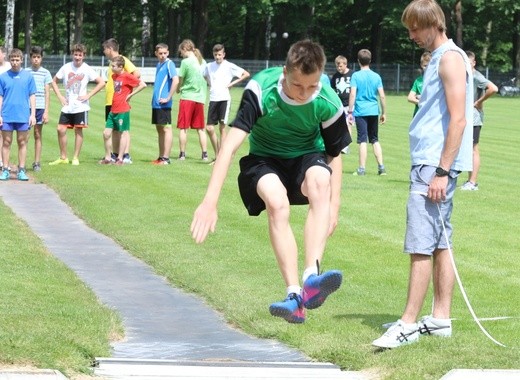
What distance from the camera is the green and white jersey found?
755cm

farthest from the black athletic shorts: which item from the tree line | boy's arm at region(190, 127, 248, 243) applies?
the tree line

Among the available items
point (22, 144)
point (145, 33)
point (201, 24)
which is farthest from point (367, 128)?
point (145, 33)

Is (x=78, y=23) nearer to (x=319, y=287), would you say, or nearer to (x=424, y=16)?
(x=424, y=16)

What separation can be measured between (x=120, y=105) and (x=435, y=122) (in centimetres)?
1395

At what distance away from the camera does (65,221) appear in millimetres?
14805

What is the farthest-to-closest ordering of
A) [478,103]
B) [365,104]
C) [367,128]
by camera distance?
1. [365,104]
2. [367,128]
3. [478,103]

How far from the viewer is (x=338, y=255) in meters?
12.2

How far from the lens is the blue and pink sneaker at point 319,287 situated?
Answer: 7.48 metres

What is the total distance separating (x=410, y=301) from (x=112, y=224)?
6968 mm

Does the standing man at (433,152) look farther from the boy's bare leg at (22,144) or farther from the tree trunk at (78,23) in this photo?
the tree trunk at (78,23)

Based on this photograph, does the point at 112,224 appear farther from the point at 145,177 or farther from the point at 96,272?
the point at 145,177

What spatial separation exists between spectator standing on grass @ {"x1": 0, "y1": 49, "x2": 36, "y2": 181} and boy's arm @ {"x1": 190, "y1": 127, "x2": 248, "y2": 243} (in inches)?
472

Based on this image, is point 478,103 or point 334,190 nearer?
point 334,190

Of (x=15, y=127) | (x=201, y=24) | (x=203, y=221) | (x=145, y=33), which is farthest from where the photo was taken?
(x=145, y=33)
